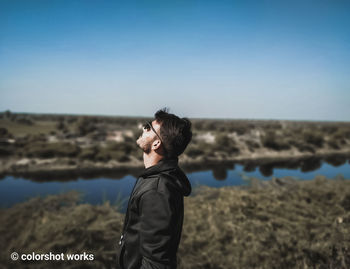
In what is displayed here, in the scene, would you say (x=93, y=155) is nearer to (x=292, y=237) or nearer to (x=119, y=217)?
(x=119, y=217)

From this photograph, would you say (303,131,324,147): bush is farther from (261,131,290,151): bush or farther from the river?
the river

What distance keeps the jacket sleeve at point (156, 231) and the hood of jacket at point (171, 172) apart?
134 millimetres

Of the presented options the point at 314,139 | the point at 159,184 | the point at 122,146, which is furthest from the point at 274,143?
the point at 159,184

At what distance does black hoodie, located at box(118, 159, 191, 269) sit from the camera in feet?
3.45

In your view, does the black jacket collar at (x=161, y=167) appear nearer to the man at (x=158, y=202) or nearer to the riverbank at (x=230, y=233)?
the man at (x=158, y=202)

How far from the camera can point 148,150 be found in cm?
135

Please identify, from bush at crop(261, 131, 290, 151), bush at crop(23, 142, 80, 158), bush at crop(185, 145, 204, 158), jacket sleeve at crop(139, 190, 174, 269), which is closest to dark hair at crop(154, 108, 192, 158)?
jacket sleeve at crop(139, 190, 174, 269)

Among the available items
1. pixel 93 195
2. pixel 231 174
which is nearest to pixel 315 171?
pixel 231 174

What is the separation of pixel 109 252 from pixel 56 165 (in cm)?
1552

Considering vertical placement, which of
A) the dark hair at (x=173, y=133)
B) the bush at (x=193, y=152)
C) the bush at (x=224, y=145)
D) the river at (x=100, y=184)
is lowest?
the river at (x=100, y=184)

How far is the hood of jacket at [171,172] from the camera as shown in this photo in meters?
1.20

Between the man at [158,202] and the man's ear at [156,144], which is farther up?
the man's ear at [156,144]

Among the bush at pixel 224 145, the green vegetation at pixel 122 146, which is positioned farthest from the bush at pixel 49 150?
the bush at pixel 224 145

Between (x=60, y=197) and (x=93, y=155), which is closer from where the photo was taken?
(x=60, y=197)
